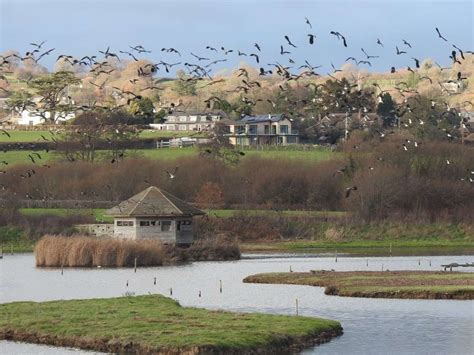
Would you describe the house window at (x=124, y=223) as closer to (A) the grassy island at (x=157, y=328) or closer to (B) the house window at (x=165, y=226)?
(B) the house window at (x=165, y=226)

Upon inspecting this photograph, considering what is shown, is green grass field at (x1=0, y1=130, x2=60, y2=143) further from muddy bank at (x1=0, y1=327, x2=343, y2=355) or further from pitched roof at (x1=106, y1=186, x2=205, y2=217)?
muddy bank at (x1=0, y1=327, x2=343, y2=355)

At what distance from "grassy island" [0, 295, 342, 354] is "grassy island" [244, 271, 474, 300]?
548 inches

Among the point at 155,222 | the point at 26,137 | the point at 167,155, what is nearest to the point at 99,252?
the point at 155,222

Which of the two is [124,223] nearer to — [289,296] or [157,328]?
[289,296]

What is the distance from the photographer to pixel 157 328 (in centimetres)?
5903

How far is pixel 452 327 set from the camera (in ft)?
210

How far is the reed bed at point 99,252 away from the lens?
10238 cm

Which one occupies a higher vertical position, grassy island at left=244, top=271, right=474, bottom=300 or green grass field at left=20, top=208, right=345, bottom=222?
green grass field at left=20, top=208, right=345, bottom=222

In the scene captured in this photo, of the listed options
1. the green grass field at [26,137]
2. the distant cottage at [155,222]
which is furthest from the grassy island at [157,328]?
the green grass field at [26,137]

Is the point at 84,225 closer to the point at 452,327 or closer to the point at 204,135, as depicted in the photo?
the point at 452,327

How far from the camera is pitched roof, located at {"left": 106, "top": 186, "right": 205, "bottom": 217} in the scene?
115938 millimetres

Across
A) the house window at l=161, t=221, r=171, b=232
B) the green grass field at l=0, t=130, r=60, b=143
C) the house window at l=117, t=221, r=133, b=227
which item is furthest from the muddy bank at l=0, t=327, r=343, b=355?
the green grass field at l=0, t=130, r=60, b=143

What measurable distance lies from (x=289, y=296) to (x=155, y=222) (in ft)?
126

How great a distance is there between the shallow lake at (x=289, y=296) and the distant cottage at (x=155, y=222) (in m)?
7.69
